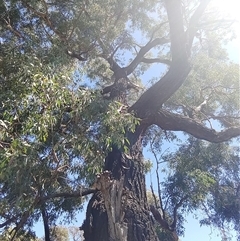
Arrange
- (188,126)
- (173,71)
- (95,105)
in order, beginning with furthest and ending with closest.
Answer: (188,126), (173,71), (95,105)

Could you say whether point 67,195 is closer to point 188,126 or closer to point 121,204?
point 121,204

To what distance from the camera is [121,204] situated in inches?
184

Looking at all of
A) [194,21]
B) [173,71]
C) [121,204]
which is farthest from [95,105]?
[194,21]

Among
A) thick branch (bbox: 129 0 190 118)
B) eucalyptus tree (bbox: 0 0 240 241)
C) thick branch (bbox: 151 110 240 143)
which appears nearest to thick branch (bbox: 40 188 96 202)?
eucalyptus tree (bbox: 0 0 240 241)

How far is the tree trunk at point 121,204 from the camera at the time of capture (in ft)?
14.1

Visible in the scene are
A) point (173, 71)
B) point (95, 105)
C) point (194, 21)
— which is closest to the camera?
point (95, 105)

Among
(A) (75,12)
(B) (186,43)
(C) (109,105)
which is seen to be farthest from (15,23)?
(B) (186,43)

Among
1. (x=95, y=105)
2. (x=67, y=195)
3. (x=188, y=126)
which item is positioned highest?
(x=188, y=126)

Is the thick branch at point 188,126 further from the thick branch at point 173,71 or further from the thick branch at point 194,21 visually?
the thick branch at point 194,21

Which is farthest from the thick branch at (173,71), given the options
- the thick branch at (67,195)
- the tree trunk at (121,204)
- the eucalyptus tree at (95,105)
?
the thick branch at (67,195)

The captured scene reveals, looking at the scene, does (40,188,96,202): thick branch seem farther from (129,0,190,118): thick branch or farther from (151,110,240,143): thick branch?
(151,110,240,143): thick branch

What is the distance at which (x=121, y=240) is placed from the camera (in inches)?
164

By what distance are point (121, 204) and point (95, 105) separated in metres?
1.46

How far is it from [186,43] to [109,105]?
242 cm
